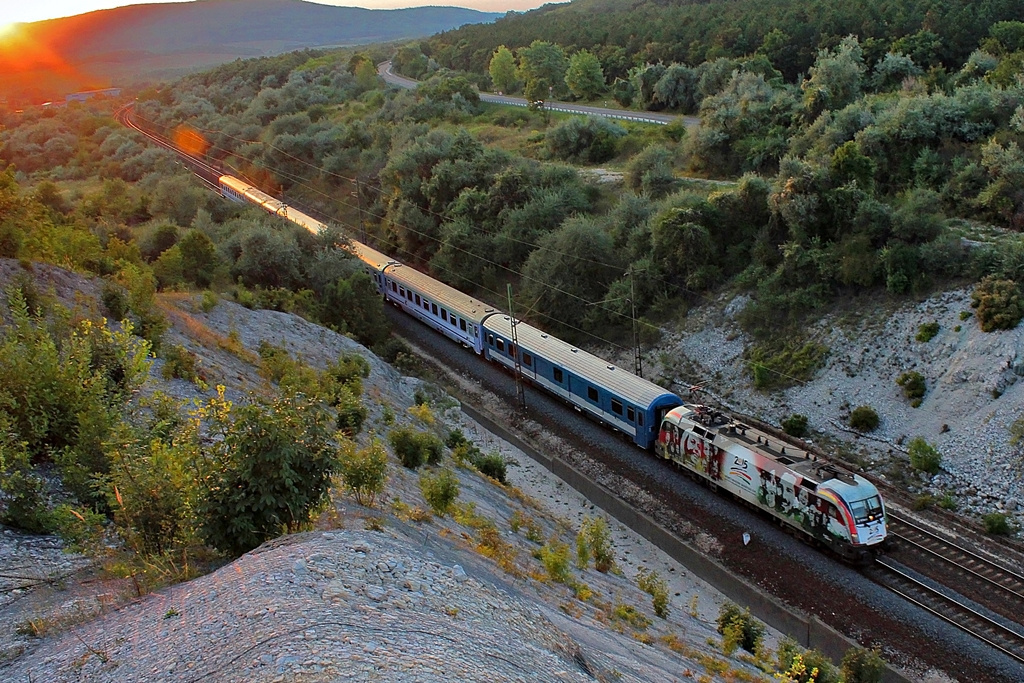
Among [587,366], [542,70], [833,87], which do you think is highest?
[542,70]

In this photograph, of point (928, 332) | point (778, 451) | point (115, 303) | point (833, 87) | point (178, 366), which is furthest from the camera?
point (833, 87)

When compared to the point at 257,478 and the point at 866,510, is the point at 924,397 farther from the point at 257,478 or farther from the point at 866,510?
the point at 257,478

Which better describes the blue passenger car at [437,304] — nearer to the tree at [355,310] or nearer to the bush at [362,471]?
the tree at [355,310]

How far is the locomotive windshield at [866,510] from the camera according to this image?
16.8 m

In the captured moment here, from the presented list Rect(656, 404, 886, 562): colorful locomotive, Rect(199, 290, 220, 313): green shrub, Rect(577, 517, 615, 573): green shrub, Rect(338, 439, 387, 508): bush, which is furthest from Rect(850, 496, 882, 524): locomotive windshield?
Rect(199, 290, 220, 313): green shrub

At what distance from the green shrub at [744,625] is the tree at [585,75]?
178 feet

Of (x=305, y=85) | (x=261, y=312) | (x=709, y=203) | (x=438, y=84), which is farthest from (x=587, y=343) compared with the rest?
(x=305, y=85)

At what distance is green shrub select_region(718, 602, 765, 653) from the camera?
14.9 meters

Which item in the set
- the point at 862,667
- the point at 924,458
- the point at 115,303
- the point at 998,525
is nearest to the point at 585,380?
the point at 924,458

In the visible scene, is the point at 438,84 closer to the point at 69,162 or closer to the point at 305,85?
the point at 305,85

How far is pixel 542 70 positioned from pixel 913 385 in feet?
155

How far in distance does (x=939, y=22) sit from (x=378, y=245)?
117ft

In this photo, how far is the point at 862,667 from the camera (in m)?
13.2

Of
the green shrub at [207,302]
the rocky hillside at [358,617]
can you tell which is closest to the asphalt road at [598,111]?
the green shrub at [207,302]
